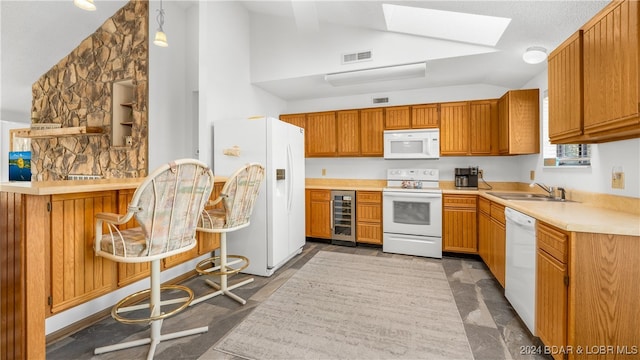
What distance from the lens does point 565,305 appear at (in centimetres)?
142

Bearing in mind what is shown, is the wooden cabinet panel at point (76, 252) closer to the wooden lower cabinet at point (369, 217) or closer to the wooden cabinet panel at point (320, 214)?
the wooden cabinet panel at point (320, 214)

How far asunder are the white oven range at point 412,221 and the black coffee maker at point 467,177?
446 mm

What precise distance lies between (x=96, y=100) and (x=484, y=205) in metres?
5.50

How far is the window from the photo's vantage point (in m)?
2.33

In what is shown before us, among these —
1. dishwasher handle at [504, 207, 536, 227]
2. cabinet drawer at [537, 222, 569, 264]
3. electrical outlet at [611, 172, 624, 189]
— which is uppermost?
electrical outlet at [611, 172, 624, 189]

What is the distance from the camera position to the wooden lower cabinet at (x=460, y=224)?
3395 millimetres

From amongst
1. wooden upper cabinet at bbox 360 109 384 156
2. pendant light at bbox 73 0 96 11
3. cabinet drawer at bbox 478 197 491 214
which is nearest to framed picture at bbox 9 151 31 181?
pendant light at bbox 73 0 96 11

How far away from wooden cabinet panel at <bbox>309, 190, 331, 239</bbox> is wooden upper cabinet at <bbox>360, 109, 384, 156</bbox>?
95 centimetres

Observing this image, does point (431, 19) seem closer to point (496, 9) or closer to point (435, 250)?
point (496, 9)

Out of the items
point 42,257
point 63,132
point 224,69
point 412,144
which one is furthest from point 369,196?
point 63,132

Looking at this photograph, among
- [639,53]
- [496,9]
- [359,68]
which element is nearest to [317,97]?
[359,68]

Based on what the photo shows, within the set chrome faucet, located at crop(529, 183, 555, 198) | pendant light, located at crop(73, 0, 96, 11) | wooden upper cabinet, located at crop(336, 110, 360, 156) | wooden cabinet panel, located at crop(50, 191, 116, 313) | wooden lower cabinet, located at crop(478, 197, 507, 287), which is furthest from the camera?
wooden upper cabinet, located at crop(336, 110, 360, 156)

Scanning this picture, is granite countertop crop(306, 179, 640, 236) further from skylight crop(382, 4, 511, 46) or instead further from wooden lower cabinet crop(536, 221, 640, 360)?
skylight crop(382, 4, 511, 46)

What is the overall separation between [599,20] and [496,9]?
0.72m
